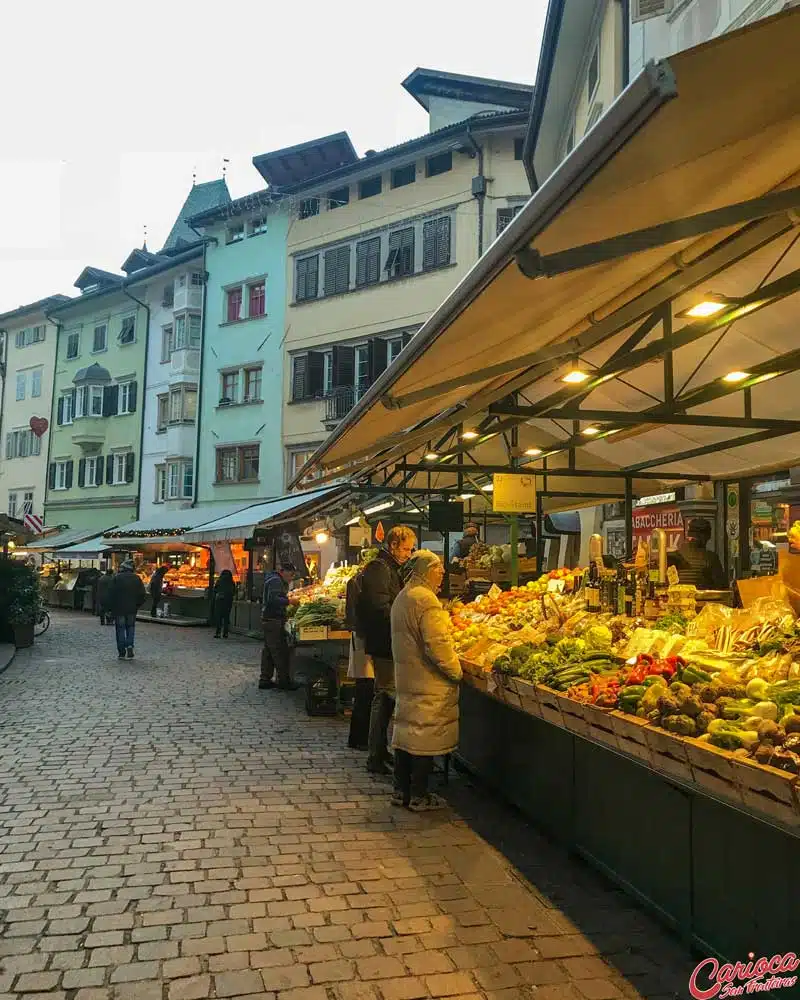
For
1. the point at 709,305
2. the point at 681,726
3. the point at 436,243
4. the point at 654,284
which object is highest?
the point at 436,243

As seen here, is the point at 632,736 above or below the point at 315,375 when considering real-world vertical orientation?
below

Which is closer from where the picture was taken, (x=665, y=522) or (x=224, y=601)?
(x=665, y=522)

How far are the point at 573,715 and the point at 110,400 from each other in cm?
3944

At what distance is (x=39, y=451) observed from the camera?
46.2m

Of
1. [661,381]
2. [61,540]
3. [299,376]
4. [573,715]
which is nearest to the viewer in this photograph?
[573,715]

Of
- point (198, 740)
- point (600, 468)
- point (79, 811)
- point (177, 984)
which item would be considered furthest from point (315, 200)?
point (177, 984)

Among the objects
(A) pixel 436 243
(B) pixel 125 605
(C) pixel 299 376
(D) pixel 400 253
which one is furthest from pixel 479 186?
(B) pixel 125 605

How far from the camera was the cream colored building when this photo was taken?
2638 centimetres

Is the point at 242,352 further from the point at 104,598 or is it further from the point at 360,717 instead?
the point at 360,717

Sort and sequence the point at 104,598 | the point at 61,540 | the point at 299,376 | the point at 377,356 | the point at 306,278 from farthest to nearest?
1. the point at 61,540
2. the point at 306,278
3. the point at 299,376
4. the point at 377,356
5. the point at 104,598

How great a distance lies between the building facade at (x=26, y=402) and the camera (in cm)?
4594

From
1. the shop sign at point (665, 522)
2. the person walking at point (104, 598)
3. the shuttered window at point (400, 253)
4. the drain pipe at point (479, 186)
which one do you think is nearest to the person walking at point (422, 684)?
the shop sign at point (665, 522)

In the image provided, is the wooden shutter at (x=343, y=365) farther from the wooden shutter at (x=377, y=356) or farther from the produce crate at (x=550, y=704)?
the produce crate at (x=550, y=704)

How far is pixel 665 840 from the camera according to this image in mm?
4238
